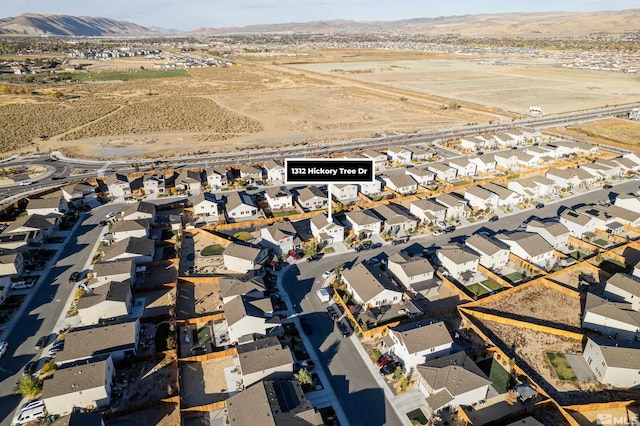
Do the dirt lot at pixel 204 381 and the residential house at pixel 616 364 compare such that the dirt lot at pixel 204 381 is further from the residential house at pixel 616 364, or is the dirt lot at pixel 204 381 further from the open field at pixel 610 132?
the open field at pixel 610 132

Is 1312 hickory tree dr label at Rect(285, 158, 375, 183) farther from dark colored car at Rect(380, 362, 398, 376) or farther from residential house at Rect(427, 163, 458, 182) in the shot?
dark colored car at Rect(380, 362, 398, 376)

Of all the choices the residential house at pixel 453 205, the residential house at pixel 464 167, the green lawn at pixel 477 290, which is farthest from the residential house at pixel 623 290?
the residential house at pixel 464 167

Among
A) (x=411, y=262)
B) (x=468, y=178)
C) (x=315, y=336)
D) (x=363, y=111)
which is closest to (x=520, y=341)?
(x=411, y=262)

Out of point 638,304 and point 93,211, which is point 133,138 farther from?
point 638,304

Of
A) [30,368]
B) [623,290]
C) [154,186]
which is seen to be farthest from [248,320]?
[154,186]

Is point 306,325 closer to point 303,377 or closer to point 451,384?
point 303,377
